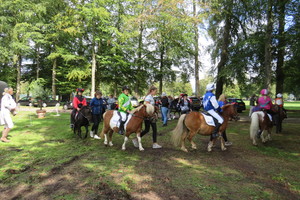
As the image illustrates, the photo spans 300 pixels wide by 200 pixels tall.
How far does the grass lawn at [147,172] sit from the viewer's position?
362 centimetres

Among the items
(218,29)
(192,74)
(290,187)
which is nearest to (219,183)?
(290,187)

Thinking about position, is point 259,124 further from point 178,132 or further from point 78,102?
point 78,102

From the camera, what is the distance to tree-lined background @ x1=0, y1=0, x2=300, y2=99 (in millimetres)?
15102

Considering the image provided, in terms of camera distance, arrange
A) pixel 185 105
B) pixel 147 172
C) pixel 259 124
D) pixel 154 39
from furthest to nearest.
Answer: pixel 154 39, pixel 185 105, pixel 259 124, pixel 147 172

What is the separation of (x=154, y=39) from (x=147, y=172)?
18718mm

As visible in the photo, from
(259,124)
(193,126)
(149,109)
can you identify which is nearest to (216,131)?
(193,126)

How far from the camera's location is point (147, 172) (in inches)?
182

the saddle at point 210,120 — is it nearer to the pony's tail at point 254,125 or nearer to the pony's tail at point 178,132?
the pony's tail at point 178,132

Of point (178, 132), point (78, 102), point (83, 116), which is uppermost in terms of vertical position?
point (78, 102)

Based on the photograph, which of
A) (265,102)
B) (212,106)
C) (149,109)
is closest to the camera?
(149,109)

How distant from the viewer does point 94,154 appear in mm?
6074

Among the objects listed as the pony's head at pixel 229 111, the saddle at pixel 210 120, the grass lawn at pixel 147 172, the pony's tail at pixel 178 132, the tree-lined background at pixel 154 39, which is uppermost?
the tree-lined background at pixel 154 39

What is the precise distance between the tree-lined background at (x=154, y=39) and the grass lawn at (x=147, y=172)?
27.7 ft

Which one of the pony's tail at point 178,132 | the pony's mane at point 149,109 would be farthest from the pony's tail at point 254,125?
the pony's mane at point 149,109
